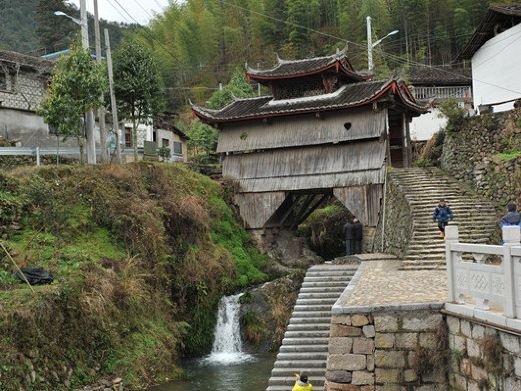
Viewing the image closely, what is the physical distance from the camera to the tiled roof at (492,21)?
81.3 feet

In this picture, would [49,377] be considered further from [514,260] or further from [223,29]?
[223,29]

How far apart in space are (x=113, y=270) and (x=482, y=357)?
11.9 meters

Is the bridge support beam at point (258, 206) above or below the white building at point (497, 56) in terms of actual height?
below

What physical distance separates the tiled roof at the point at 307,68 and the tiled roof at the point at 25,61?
1238cm

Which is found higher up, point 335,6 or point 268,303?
point 335,6

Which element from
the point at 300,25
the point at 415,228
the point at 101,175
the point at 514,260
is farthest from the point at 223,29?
the point at 514,260

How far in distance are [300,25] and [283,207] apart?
111 feet

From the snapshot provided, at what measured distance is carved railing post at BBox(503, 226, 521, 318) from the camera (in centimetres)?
757

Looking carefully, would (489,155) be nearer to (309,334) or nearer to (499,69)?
(499,69)

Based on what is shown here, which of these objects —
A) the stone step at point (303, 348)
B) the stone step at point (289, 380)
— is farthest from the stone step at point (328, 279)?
the stone step at point (289, 380)

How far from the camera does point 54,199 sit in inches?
748

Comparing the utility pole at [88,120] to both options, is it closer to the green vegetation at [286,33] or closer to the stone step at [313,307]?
the stone step at [313,307]

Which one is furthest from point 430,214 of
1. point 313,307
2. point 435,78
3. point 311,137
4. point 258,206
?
point 435,78

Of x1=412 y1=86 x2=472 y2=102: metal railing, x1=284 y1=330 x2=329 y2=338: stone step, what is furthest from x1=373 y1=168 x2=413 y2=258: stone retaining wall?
x1=412 y1=86 x2=472 y2=102: metal railing
